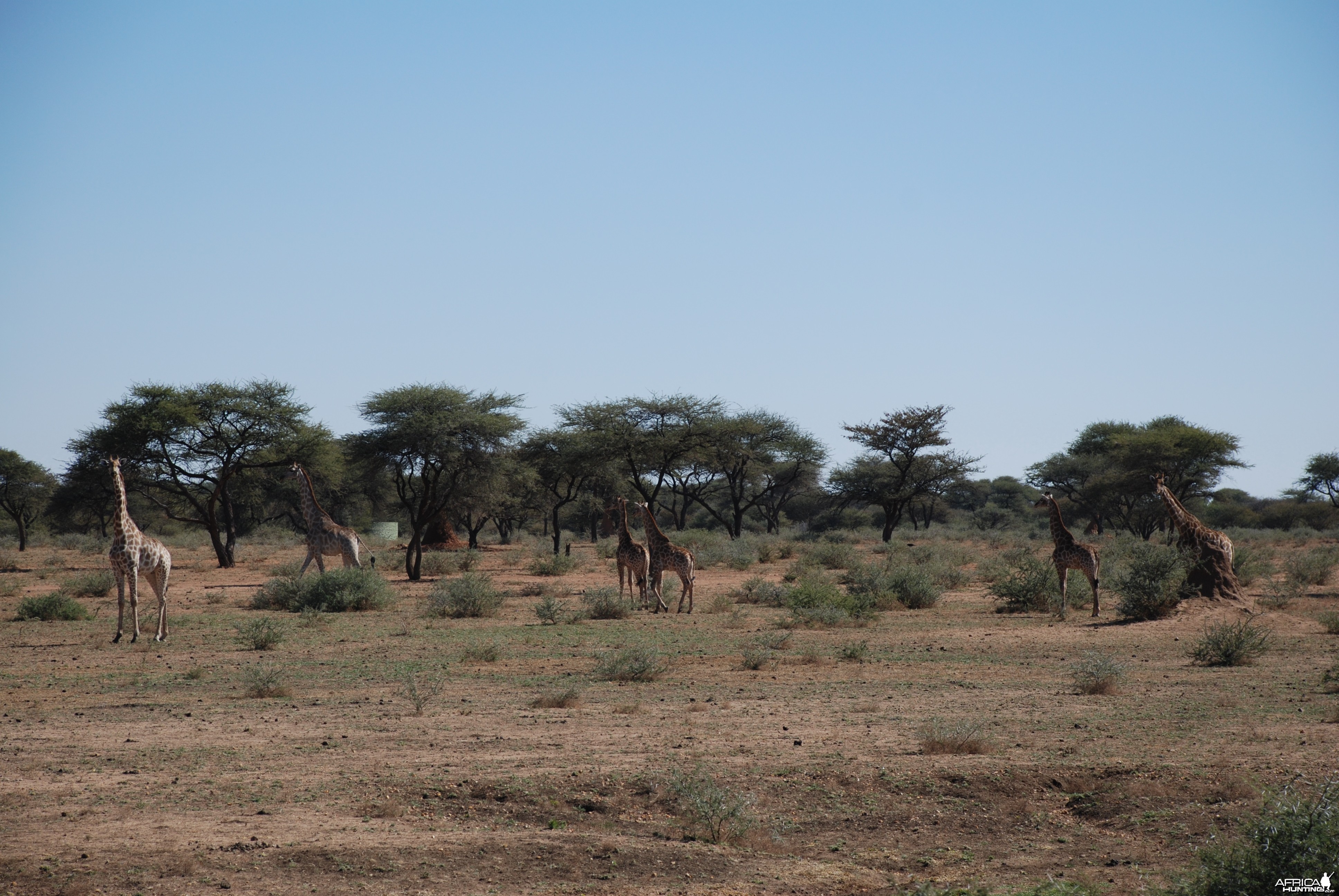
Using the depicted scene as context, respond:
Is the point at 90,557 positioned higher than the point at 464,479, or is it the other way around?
the point at 464,479

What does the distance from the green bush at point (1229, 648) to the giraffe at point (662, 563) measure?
30.6 ft

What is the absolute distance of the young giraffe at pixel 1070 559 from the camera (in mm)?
18812

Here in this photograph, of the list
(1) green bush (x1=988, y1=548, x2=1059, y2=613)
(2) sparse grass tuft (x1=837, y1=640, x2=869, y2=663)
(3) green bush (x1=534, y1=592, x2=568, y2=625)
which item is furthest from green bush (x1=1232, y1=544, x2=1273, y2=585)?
(3) green bush (x1=534, y1=592, x2=568, y2=625)

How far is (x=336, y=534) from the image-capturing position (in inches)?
933

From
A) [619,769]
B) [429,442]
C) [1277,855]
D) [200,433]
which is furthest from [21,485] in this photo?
[1277,855]

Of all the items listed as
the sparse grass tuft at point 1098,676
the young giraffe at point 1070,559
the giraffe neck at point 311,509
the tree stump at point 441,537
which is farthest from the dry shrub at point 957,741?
the tree stump at point 441,537

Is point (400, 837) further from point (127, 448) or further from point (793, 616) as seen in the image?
point (127, 448)

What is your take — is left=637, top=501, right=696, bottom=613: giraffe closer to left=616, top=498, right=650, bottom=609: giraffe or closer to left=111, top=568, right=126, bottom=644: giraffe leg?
left=616, top=498, right=650, bottom=609: giraffe

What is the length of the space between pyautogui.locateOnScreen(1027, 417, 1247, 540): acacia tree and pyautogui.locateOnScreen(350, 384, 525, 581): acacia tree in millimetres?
24804

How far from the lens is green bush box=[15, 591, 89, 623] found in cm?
1848

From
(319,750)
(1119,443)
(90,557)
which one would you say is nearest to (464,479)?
(90,557)

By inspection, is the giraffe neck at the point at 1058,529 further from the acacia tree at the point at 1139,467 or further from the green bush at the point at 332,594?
the acacia tree at the point at 1139,467

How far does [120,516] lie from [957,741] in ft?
43.2

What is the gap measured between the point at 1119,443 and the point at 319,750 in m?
46.5
